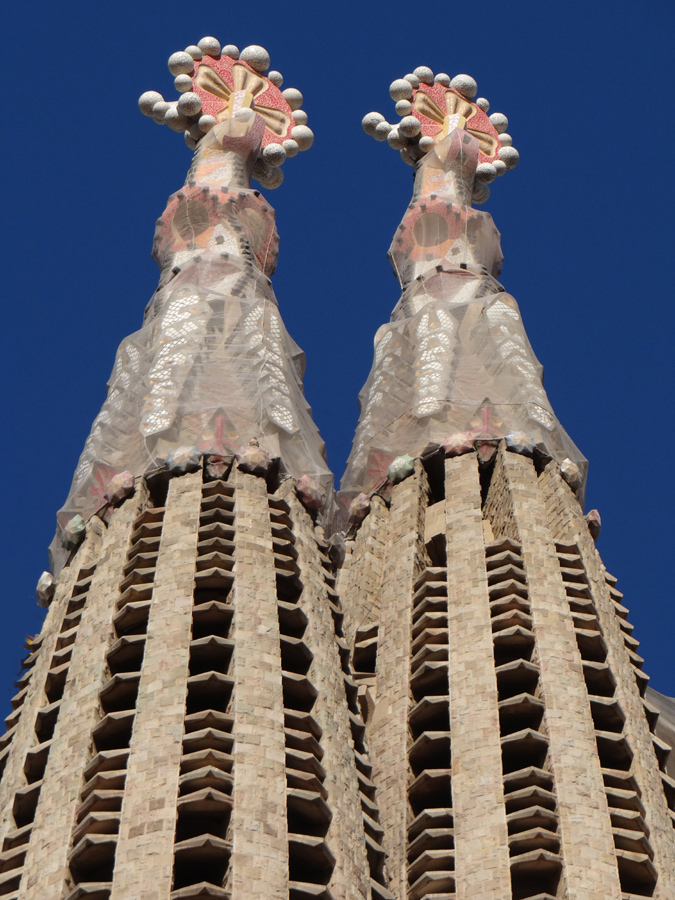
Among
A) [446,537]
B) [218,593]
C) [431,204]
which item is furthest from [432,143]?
[218,593]

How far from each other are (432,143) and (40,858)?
112 feet

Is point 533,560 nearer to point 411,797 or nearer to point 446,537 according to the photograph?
point 446,537

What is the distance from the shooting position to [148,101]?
7131cm

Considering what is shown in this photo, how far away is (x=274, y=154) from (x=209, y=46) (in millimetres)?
4245

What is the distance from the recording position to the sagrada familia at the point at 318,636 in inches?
1727

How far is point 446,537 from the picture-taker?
5625 cm

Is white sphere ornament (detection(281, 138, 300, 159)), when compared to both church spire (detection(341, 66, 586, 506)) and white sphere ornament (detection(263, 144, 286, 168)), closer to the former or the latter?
white sphere ornament (detection(263, 144, 286, 168))

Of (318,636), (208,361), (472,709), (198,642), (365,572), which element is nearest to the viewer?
(198,642)

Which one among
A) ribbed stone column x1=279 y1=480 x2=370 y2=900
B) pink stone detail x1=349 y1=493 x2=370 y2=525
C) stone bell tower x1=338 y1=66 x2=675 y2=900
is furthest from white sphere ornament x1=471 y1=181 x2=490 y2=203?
ribbed stone column x1=279 y1=480 x2=370 y2=900

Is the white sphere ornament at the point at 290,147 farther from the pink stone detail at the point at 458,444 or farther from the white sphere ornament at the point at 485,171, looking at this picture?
the pink stone detail at the point at 458,444

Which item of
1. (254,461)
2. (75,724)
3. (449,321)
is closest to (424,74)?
(449,321)

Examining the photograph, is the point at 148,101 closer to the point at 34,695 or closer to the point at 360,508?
the point at 360,508

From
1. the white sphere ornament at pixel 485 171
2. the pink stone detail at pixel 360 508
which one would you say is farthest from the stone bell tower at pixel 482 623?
the white sphere ornament at pixel 485 171

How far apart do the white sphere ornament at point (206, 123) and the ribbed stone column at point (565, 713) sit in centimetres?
1585
